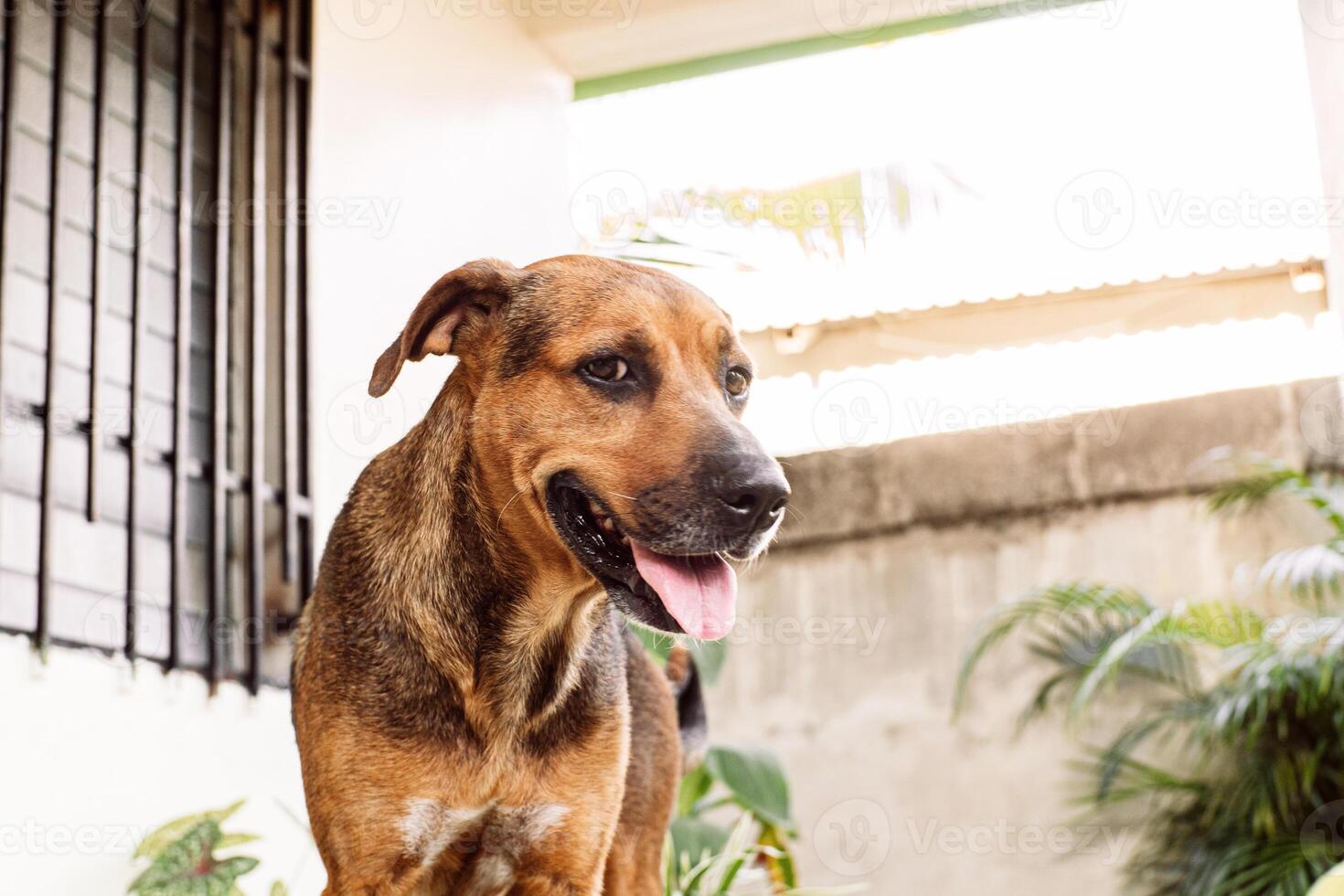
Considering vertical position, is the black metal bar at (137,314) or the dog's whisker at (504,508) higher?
the black metal bar at (137,314)

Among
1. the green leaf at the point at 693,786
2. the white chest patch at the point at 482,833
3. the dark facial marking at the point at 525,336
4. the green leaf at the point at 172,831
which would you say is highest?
the dark facial marking at the point at 525,336

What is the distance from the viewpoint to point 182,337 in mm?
3932

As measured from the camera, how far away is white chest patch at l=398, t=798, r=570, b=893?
6.32 feet

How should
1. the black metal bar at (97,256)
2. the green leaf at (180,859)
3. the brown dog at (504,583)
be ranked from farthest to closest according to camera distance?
the black metal bar at (97,256) < the green leaf at (180,859) < the brown dog at (504,583)

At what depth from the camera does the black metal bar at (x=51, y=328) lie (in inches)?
132

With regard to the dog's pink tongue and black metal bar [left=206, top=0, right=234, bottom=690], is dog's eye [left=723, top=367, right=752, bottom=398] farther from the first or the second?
black metal bar [left=206, top=0, right=234, bottom=690]

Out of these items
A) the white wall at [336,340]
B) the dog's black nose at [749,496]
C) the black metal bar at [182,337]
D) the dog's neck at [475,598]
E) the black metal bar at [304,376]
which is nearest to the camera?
the dog's black nose at [749,496]

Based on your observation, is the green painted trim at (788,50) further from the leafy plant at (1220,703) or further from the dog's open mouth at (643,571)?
the dog's open mouth at (643,571)

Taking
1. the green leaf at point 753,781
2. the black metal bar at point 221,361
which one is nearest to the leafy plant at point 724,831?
the green leaf at point 753,781

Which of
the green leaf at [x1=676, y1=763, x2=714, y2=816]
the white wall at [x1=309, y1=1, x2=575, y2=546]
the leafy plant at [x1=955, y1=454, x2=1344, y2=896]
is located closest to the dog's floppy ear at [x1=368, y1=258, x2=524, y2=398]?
the white wall at [x1=309, y1=1, x2=575, y2=546]

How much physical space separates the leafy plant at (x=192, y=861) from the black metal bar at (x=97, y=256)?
84cm

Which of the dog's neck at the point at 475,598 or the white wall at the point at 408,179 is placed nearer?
the dog's neck at the point at 475,598

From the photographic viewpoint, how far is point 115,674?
140 inches

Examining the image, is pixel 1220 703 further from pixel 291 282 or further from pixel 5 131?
pixel 5 131
